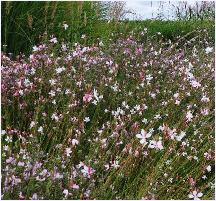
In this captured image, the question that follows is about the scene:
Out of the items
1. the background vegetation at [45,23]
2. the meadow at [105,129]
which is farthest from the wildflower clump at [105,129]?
the background vegetation at [45,23]

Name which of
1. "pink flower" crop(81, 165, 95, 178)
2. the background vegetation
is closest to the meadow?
"pink flower" crop(81, 165, 95, 178)

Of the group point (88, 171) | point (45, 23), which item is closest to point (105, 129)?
point (88, 171)

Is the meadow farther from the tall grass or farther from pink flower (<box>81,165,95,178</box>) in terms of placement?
the tall grass

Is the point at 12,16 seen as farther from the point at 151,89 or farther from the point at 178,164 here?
the point at 178,164

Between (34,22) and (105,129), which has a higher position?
(34,22)

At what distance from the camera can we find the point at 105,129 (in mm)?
3596

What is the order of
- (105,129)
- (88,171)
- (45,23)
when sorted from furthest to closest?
(45,23)
(105,129)
(88,171)

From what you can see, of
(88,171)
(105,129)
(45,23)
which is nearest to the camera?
(88,171)

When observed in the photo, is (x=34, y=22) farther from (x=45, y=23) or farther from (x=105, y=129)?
(x=105, y=129)

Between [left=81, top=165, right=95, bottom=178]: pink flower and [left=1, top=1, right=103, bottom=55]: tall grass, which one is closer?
[left=81, top=165, right=95, bottom=178]: pink flower

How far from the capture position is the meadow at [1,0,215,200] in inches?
114

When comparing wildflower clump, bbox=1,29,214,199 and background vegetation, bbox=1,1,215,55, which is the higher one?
background vegetation, bbox=1,1,215,55

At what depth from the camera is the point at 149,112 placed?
4.20 m

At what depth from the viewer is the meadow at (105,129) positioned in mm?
2889
